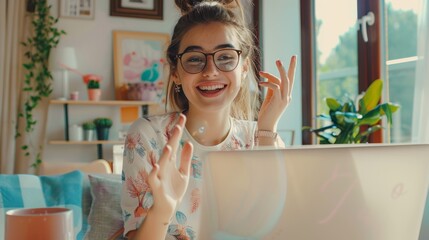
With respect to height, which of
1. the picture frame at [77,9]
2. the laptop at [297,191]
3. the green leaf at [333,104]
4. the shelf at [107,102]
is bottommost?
the laptop at [297,191]

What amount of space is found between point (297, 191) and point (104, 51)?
141 inches

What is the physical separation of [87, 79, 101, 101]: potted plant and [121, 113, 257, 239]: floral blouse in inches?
102

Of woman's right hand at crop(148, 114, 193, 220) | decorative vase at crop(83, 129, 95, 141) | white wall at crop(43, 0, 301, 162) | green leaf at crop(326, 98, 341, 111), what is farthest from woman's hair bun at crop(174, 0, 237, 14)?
decorative vase at crop(83, 129, 95, 141)

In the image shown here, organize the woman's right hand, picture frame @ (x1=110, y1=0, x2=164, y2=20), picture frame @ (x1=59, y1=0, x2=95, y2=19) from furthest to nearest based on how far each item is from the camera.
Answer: picture frame @ (x1=110, y1=0, x2=164, y2=20)
picture frame @ (x1=59, y1=0, x2=95, y2=19)
the woman's right hand

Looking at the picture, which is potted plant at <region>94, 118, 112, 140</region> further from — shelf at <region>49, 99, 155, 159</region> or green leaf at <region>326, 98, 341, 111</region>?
green leaf at <region>326, 98, 341, 111</region>

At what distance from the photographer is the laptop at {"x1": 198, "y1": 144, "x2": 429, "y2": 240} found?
476mm

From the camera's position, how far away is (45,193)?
154 cm

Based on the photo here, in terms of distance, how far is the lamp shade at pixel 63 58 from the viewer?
3.54 metres

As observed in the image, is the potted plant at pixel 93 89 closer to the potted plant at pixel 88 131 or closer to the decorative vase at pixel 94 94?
the decorative vase at pixel 94 94

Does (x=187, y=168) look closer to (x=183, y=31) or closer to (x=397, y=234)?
(x=397, y=234)

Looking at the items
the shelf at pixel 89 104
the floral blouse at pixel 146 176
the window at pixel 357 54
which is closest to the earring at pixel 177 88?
the floral blouse at pixel 146 176

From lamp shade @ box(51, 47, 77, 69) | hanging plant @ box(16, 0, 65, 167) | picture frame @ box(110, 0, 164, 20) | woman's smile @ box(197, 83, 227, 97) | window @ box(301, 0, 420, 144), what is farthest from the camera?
picture frame @ box(110, 0, 164, 20)

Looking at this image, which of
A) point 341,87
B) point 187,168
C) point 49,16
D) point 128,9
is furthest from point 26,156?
point 187,168

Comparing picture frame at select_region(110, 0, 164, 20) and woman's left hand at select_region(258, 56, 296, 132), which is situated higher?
picture frame at select_region(110, 0, 164, 20)
